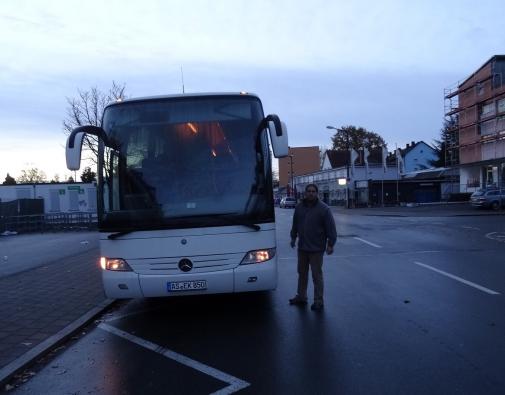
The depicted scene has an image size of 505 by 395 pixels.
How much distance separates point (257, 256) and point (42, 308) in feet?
12.1

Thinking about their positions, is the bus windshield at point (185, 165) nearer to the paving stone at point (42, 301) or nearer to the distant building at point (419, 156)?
the paving stone at point (42, 301)

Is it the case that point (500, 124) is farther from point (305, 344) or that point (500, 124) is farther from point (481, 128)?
point (305, 344)

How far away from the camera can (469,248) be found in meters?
15.5

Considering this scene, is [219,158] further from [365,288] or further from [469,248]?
[469,248]

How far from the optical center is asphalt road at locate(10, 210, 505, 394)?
16.1 feet

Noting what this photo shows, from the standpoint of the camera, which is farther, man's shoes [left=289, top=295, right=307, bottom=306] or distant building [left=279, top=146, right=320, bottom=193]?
distant building [left=279, top=146, right=320, bottom=193]

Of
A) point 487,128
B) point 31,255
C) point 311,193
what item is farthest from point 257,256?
point 487,128

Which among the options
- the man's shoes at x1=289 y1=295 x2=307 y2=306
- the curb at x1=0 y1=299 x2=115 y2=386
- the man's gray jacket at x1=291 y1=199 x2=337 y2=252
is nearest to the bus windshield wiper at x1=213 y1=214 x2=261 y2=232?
the man's gray jacket at x1=291 y1=199 x2=337 y2=252

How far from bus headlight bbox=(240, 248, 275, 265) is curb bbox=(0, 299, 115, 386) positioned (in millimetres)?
2413

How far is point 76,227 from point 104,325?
2476cm

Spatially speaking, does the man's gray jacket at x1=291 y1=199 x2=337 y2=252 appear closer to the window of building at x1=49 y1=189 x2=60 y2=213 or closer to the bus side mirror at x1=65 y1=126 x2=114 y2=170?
the bus side mirror at x1=65 y1=126 x2=114 y2=170

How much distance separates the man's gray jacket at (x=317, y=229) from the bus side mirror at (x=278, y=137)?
51.2 inches

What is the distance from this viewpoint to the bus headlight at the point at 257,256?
6.91 m

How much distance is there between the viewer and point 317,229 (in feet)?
25.4
